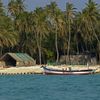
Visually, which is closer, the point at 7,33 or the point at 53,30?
the point at 7,33

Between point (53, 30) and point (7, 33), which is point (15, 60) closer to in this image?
point (7, 33)

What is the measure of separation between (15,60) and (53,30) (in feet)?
64.2

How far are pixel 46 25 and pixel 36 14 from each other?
163 inches

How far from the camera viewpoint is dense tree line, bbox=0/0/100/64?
397 feet

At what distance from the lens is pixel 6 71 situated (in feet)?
330

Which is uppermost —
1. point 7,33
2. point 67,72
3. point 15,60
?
point 7,33

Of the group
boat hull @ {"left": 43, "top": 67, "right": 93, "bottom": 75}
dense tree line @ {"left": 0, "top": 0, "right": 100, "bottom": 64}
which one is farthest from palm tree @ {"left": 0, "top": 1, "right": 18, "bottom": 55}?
boat hull @ {"left": 43, "top": 67, "right": 93, "bottom": 75}

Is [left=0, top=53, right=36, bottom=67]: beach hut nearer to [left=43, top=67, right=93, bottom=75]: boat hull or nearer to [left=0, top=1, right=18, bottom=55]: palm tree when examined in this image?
[left=0, top=1, right=18, bottom=55]: palm tree

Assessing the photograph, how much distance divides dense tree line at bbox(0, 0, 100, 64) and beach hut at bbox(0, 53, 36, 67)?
13.2 feet

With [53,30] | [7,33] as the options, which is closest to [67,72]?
[7,33]

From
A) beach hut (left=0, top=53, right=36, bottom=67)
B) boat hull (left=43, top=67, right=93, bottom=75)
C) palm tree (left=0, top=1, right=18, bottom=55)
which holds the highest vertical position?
palm tree (left=0, top=1, right=18, bottom=55)

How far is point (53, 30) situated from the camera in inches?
5069

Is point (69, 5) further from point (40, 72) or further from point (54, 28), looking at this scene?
point (40, 72)

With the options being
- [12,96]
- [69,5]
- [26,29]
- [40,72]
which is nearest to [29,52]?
[26,29]
